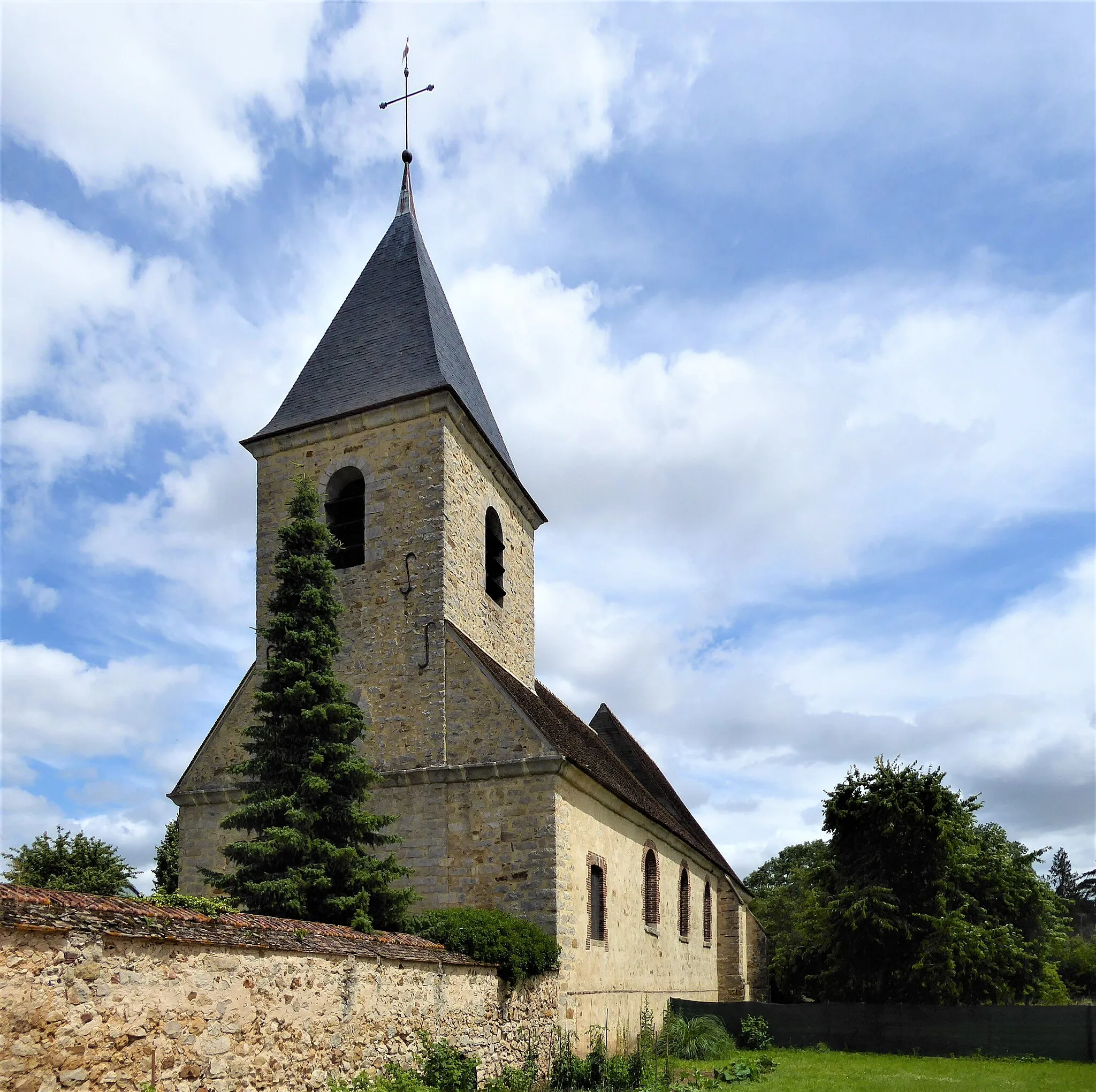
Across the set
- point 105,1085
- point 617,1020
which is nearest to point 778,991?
point 617,1020

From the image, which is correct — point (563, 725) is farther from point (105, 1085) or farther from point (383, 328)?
point (105, 1085)

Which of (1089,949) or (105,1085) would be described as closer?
(105,1085)

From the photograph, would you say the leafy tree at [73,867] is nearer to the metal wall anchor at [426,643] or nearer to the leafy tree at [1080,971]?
the metal wall anchor at [426,643]

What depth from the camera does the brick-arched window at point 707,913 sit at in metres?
24.8

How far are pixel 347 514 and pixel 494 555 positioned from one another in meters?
2.90

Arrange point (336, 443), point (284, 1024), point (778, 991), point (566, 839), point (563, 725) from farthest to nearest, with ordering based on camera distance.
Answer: point (778, 991) < point (563, 725) < point (336, 443) < point (566, 839) < point (284, 1024)

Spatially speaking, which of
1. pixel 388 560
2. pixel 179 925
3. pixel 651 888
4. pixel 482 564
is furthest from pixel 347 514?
pixel 179 925

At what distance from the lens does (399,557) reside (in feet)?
54.3

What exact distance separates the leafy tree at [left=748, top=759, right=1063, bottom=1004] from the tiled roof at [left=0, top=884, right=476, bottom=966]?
614 inches

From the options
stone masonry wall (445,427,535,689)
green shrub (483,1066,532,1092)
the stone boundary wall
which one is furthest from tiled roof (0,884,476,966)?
stone masonry wall (445,427,535,689)

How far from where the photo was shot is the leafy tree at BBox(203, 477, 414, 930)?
11.7 metres

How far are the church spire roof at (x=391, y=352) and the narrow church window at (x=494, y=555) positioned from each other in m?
1.28

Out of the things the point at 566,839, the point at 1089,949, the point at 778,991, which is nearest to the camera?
the point at 566,839

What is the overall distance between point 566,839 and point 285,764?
174 inches
